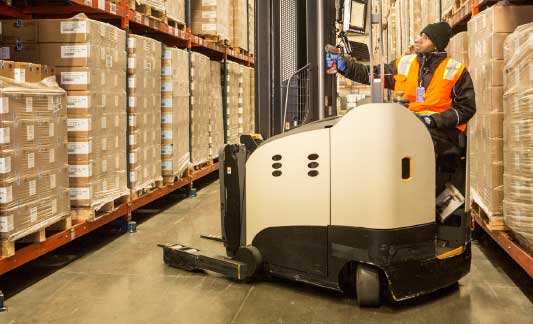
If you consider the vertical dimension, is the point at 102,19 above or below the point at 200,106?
above

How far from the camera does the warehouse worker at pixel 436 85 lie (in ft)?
14.1

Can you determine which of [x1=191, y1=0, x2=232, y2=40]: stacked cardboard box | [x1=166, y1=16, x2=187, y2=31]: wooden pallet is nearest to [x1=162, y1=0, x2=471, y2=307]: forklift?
[x1=166, y1=16, x2=187, y2=31]: wooden pallet

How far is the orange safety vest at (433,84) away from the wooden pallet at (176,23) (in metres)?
3.86

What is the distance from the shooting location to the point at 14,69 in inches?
169

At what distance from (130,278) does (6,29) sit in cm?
226

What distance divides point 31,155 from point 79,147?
2.85ft

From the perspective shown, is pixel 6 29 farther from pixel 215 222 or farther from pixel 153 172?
pixel 215 222

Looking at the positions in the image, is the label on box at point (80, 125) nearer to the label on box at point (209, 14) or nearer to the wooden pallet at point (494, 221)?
Result: the wooden pallet at point (494, 221)

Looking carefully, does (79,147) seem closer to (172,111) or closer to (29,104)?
(29,104)

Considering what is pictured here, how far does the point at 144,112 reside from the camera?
6.63 m

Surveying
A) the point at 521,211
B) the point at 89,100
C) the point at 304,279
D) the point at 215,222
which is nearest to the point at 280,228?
the point at 304,279

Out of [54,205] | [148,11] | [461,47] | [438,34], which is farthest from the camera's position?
[148,11]

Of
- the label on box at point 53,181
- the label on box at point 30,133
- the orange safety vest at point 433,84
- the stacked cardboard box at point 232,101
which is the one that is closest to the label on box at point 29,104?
the label on box at point 30,133

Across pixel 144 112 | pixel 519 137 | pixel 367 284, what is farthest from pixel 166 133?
pixel 519 137
